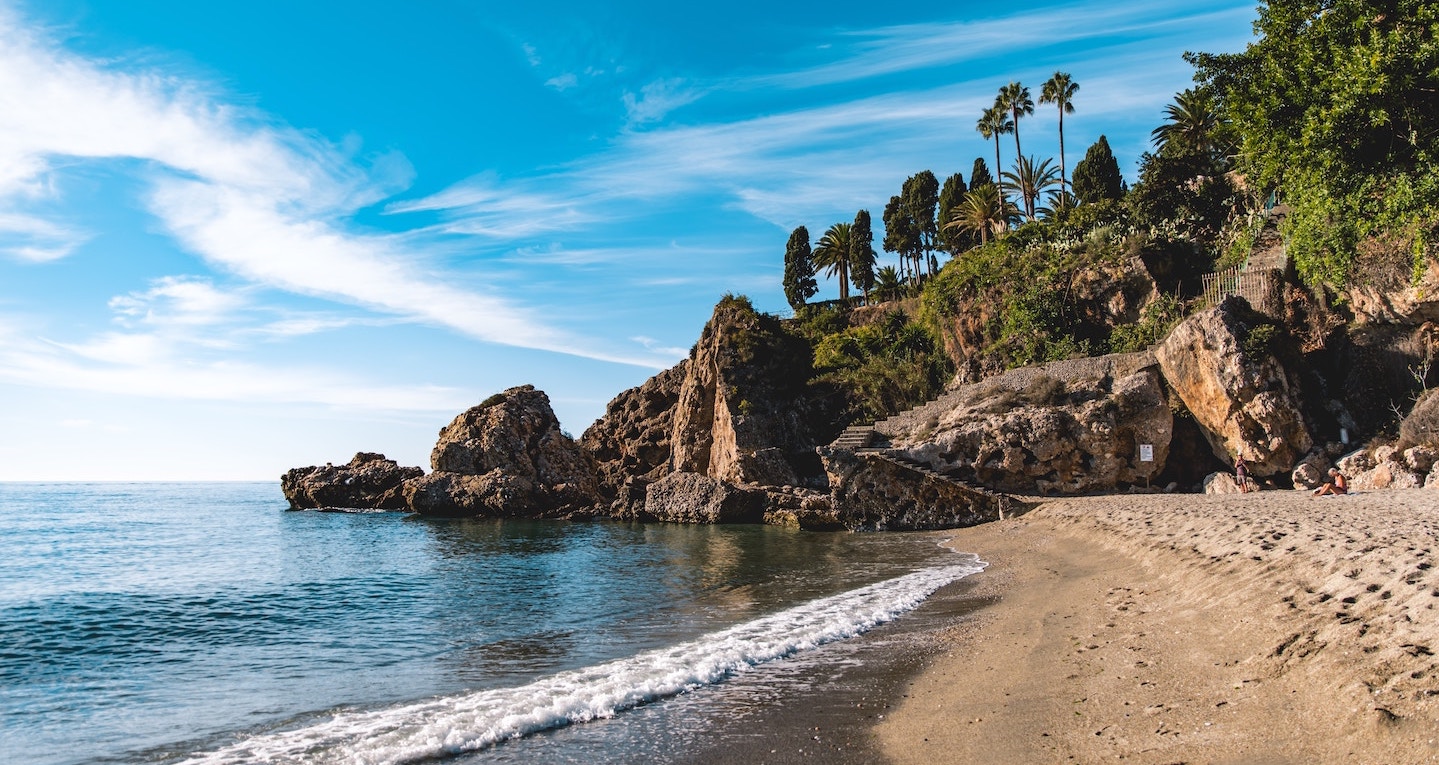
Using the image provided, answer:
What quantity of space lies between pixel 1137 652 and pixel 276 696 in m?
9.90

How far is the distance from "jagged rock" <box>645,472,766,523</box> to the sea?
1038 cm

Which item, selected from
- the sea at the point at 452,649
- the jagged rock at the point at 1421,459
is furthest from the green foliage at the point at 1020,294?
the sea at the point at 452,649

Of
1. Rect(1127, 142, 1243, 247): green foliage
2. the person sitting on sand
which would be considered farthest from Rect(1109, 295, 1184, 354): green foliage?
the person sitting on sand

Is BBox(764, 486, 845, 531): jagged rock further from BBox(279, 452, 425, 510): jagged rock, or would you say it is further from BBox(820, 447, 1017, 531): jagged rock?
BBox(279, 452, 425, 510): jagged rock

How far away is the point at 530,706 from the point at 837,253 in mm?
56752

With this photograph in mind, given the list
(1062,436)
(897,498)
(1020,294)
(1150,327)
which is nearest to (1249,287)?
(1150,327)

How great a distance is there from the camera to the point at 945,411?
3066 cm

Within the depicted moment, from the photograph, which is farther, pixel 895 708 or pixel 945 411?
pixel 945 411

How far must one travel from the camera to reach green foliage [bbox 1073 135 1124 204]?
49562mm

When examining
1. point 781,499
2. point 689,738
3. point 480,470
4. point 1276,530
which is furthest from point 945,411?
point 480,470

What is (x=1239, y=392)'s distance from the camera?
25.2 metres

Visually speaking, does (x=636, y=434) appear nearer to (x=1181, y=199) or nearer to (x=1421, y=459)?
(x=1181, y=199)

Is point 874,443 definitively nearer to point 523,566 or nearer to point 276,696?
point 523,566

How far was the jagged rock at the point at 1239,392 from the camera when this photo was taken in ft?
81.8
